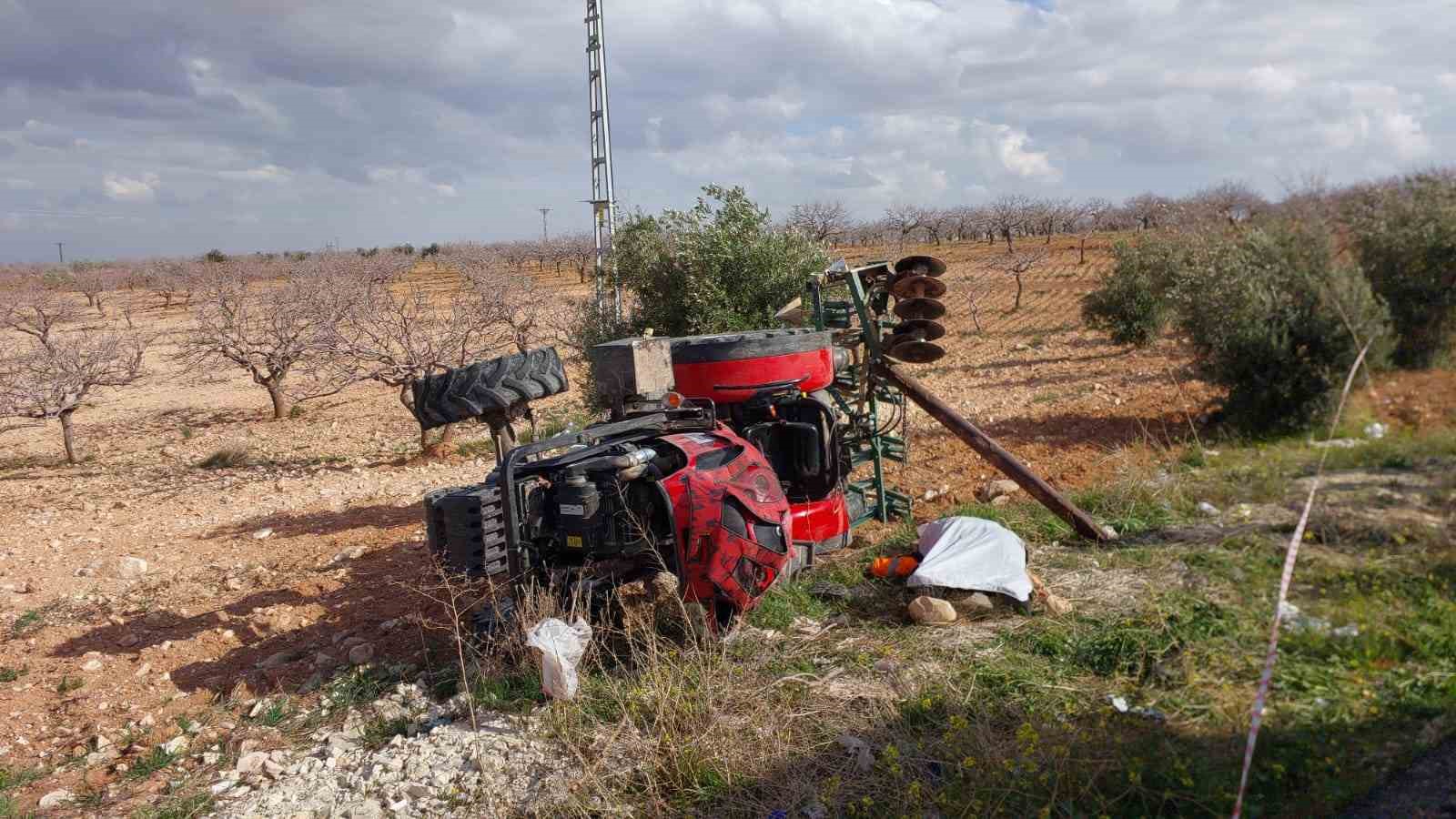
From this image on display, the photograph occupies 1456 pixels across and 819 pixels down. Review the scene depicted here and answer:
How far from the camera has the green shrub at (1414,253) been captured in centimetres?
304

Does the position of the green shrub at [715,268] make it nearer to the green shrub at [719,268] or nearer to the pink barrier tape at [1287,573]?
the green shrub at [719,268]

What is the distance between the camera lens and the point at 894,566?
5723mm

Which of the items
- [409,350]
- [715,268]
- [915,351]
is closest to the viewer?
[915,351]

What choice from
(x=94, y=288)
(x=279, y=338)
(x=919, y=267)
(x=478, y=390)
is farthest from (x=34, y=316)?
(x=919, y=267)

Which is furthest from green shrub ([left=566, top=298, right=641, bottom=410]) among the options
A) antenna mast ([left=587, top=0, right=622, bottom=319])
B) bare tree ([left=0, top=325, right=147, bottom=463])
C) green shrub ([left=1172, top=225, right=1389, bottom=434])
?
bare tree ([left=0, top=325, right=147, bottom=463])

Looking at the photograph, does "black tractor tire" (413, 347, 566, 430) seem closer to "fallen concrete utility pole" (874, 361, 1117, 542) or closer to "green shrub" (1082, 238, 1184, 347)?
"fallen concrete utility pole" (874, 361, 1117, 542)

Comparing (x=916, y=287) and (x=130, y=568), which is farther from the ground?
(x=916, y=287)

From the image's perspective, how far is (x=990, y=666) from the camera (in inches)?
170

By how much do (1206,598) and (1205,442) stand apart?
2737 mm

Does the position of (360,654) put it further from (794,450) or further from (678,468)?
(794,450)

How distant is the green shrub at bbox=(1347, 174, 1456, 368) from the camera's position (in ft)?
9.97

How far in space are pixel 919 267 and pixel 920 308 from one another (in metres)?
0.31

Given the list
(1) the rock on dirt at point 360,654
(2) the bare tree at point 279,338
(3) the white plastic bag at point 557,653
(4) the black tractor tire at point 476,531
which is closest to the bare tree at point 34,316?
(2) the bare tree at point 279,338

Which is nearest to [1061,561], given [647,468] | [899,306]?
[899,306]
